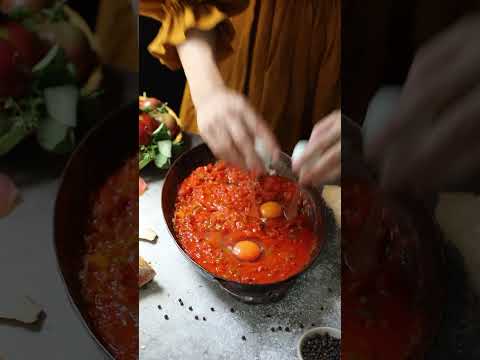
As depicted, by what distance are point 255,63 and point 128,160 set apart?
0.59 ft

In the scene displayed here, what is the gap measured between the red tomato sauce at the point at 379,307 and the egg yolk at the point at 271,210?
0.25 ft

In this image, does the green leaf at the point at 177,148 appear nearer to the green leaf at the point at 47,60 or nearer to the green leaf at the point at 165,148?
the green leaf at the point at 165,148

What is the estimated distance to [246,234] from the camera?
1.84 ft

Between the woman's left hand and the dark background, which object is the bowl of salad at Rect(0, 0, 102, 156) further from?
the woman's left hand

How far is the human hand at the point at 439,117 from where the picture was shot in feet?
1.32

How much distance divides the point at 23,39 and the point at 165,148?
0.20 m

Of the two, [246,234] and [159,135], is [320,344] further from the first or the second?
[159,135]

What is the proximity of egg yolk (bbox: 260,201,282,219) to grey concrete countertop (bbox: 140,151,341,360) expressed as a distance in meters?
0.07

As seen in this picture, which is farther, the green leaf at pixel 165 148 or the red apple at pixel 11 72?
the green leaf at pixel 165 148

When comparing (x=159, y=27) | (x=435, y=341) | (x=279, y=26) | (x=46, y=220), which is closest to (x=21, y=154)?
(x=46, y=220)

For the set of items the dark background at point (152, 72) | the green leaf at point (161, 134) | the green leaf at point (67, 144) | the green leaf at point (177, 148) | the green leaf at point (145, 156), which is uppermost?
the dark background at point (152, 72)

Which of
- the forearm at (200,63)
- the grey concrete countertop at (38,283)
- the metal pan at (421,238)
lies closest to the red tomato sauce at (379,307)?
the metal pan at (421,238)

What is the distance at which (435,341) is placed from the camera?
528mm

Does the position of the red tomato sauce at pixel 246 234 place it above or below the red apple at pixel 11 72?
below
